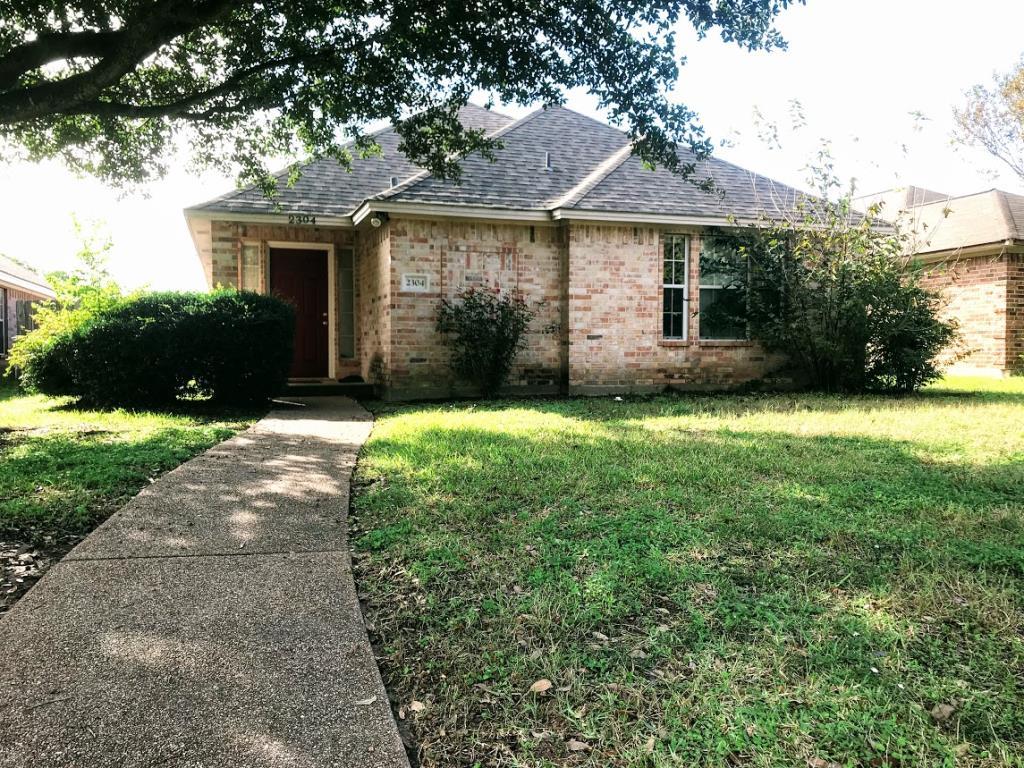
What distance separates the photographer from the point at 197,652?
2562 mm

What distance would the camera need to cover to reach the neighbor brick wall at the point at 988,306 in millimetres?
15484

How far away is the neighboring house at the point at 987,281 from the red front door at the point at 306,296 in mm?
12453

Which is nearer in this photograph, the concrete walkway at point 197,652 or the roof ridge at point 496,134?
the concrete walkway at point 197,652

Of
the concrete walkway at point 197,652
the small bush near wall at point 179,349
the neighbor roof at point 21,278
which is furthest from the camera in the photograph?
the neighbor roof at point 21,278

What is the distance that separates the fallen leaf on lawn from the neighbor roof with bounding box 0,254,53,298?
2357cm

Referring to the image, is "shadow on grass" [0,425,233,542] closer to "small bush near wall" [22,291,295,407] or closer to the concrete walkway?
the concrete walkway

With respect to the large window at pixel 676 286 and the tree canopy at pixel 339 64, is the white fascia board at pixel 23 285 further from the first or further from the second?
the large window at pixel 676 286

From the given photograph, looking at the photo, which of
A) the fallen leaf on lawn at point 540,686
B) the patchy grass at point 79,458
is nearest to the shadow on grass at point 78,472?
the patchy grass at point 79,458

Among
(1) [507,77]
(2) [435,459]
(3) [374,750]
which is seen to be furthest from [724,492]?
(1) [507,77]

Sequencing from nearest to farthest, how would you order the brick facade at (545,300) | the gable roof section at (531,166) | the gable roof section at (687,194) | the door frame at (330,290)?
the brick facade at (545,300), the gable roof section at (531,166), the gable roof section at (687,194), the door frame at (330,290)

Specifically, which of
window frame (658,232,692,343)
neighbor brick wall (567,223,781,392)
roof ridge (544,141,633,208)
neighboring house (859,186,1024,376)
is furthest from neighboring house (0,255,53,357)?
neighboring house (859,186,1024,376)

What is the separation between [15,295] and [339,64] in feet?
→ 66.5

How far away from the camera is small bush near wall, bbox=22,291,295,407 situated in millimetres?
9773

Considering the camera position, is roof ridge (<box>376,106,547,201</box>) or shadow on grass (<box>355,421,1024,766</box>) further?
roof ridge (<box>376,106,547,201</box>)
